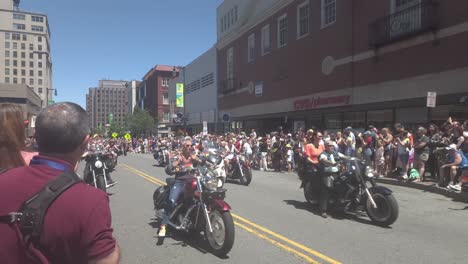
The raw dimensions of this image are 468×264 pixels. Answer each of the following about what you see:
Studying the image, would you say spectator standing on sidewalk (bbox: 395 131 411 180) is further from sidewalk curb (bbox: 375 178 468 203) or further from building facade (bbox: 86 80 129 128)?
building facade (bbox: 86 80 129 128)

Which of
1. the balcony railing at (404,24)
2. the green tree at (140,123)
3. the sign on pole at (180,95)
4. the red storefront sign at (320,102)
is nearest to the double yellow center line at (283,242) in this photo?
the balcony railing at (404,24)

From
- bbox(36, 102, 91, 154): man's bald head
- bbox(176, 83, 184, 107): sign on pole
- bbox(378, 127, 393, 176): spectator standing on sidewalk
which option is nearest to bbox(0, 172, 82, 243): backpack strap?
bbox(36, 102, 91, 154): man's bald head

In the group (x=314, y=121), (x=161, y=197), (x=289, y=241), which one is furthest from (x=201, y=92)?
(x=289, y=241)

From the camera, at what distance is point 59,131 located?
6.60 feet

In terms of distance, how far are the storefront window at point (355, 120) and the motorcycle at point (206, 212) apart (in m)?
15.0

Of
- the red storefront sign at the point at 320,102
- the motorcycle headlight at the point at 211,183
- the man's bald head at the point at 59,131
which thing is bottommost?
the motorcycle headlight at the point at 211,183

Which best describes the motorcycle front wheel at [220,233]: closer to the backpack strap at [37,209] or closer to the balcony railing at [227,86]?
the backpack strap at [37,209]

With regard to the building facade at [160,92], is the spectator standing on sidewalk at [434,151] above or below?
below

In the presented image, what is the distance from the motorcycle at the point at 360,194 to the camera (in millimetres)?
7586

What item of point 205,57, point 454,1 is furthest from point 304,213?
point 205,57

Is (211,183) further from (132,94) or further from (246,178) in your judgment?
(132,94)

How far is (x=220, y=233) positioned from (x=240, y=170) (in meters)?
7.89

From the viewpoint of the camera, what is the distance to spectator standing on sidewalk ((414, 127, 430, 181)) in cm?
1281

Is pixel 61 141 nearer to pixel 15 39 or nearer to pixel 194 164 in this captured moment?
pixel 194 164
